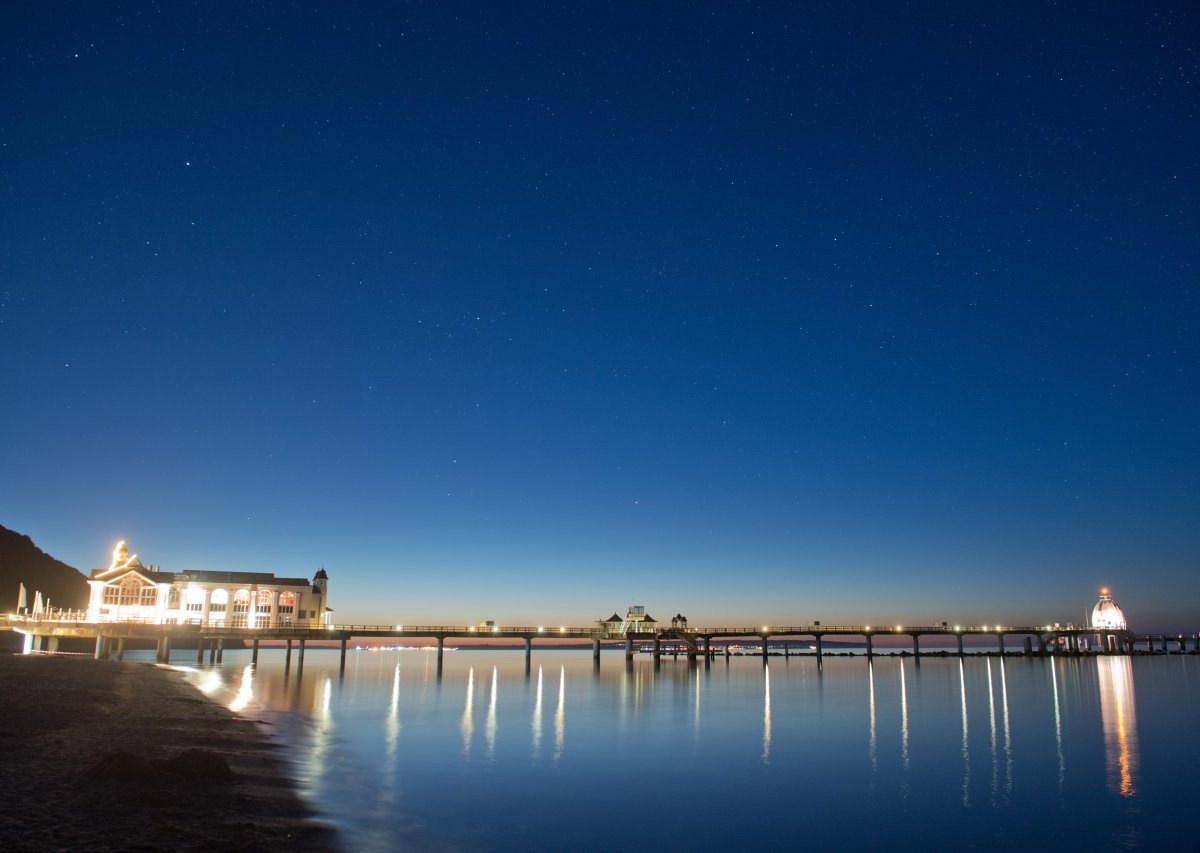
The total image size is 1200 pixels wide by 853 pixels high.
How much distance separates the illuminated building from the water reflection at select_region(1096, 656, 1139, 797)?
278 ft

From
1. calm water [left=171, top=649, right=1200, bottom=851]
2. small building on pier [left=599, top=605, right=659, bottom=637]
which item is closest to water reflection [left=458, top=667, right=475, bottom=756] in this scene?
calm water [left=171, top=649, right=1200, bottom=851]

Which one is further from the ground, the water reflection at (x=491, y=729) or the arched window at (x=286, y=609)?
the arched window at (x=286, y=609)

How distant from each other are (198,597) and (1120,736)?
90.7 metres

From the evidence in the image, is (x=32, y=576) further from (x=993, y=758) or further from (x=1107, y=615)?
(x=1107, y=615)

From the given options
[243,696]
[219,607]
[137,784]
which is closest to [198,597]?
[219,607]

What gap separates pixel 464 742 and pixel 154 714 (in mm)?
13436

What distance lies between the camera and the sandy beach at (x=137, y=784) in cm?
1527

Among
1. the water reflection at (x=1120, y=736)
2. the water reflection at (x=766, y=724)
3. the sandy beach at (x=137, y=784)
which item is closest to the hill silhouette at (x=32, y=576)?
the water reflection at (x=766, y=724)

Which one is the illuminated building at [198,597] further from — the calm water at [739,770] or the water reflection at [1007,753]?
the water reflection at [1007,753]

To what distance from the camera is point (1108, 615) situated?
16950cm

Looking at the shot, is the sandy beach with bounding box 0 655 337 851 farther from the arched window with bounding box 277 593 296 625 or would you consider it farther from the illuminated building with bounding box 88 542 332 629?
the arched window with bounding box 277 593 296 625

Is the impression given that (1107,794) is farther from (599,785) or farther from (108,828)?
(108,828)

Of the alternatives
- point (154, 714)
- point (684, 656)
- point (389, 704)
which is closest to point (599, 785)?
point (154, 714)

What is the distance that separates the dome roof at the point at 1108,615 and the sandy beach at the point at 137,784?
601 ft
